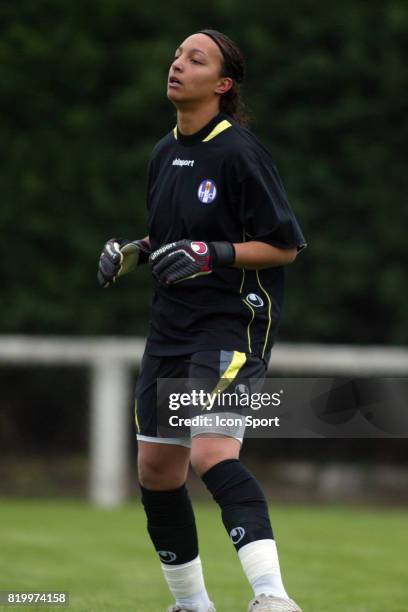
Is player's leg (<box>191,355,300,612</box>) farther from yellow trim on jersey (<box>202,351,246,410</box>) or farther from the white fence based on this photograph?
the white fence

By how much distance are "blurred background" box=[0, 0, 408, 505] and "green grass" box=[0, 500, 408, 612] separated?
0.91m

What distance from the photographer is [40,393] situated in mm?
11102

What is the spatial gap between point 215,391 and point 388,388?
222 inches

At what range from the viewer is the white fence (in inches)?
412

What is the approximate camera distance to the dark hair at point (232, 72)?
498cm

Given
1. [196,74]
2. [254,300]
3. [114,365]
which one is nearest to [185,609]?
[254,300]

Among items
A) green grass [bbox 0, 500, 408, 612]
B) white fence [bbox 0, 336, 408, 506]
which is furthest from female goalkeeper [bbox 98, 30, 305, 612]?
white fence [bbox 0, 336, 408, 506]

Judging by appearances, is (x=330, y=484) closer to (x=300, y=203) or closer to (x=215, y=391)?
(x=300, y=203)

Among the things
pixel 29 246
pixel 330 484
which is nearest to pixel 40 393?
pixel 29 246

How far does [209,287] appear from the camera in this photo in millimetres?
4797

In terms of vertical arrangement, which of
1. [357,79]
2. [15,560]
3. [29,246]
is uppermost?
[357,79]

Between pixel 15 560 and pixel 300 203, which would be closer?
pixel 15 560

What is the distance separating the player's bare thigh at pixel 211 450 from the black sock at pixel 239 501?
0.02 meters

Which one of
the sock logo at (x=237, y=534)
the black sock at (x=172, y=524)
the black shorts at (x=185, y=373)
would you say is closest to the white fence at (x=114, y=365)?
the black sock at (x=172, y=524)
